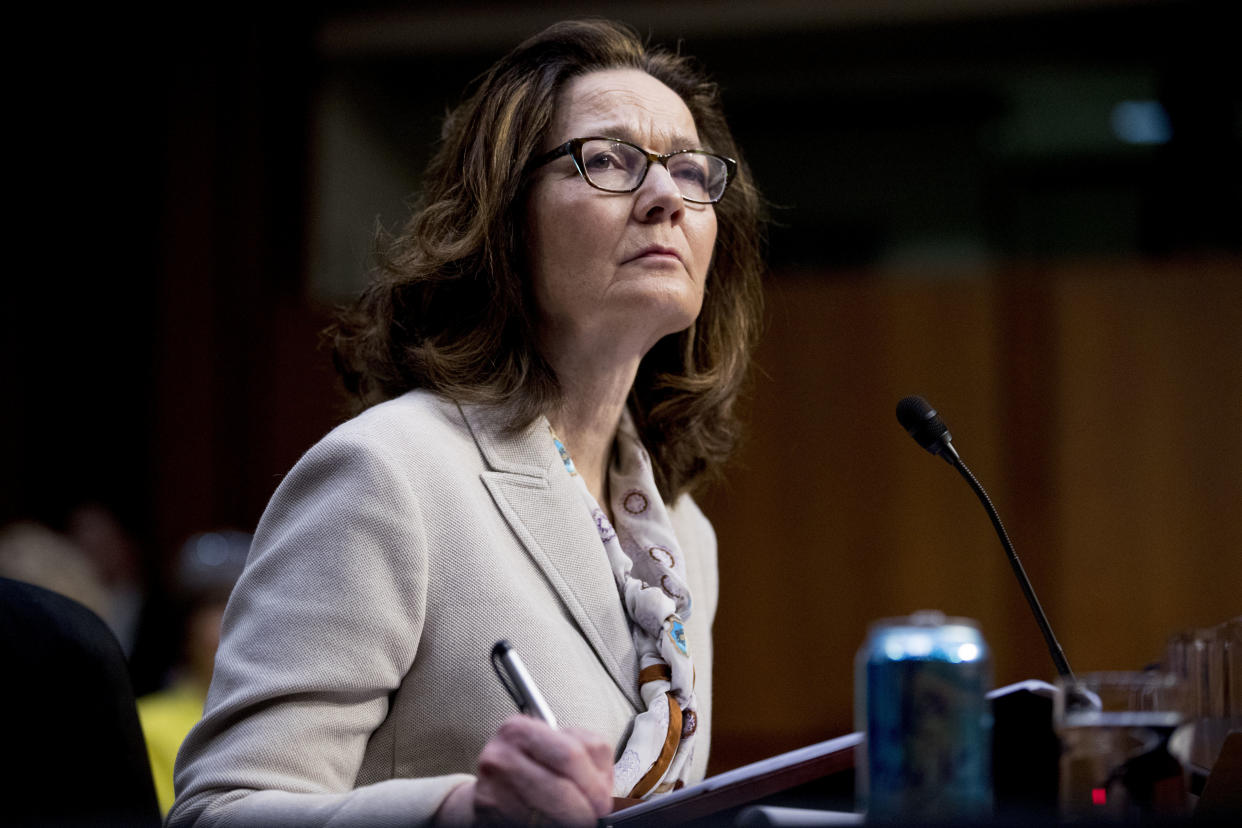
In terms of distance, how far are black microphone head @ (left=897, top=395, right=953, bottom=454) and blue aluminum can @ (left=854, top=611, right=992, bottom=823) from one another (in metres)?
0.71

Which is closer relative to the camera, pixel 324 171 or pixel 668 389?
pixel 668 389

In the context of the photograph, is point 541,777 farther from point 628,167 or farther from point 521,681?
point 628,167

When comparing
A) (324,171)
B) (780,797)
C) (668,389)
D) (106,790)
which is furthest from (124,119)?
(780,797)

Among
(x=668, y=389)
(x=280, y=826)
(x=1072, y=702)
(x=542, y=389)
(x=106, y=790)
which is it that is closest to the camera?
(x=1072, y=702)

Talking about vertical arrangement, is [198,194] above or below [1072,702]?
above

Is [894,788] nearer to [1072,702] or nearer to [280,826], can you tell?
[1072,702]

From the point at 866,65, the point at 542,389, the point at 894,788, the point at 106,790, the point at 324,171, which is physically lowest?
the point at 106,790

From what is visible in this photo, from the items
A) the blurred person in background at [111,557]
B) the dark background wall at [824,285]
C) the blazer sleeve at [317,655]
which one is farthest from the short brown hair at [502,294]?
the blurred person in background at [111,557]

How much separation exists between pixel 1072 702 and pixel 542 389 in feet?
2.53

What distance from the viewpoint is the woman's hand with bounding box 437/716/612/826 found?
926 mm

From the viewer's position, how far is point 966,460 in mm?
4418

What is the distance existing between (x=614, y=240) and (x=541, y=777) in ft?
2.44

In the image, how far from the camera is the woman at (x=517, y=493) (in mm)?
1143

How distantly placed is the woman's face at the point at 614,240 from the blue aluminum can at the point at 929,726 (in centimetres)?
82
